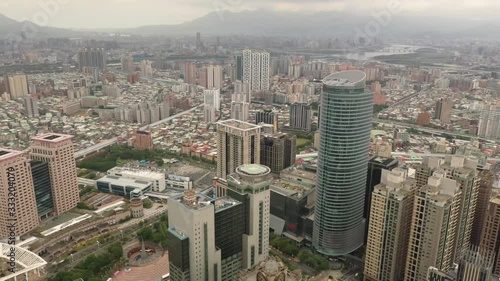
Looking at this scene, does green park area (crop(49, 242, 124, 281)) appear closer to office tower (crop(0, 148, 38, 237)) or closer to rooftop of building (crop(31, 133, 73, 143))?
office tower (crop(0, 148, 38, 237))

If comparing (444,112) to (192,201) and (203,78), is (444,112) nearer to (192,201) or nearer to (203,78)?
(203,78)

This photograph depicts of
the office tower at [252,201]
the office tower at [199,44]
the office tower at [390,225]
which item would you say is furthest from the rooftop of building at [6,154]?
the office tower at [199,44]

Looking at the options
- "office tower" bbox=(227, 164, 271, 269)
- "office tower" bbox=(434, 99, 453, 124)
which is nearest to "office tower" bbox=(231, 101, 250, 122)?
"office tower" bbox=(434, 99, 453, 124)

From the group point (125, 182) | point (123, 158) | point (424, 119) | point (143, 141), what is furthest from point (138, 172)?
point (424, 119)

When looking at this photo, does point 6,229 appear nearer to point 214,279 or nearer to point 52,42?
point 214,279

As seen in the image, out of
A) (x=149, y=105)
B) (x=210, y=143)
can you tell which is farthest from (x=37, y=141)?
(x=149, y=105)
